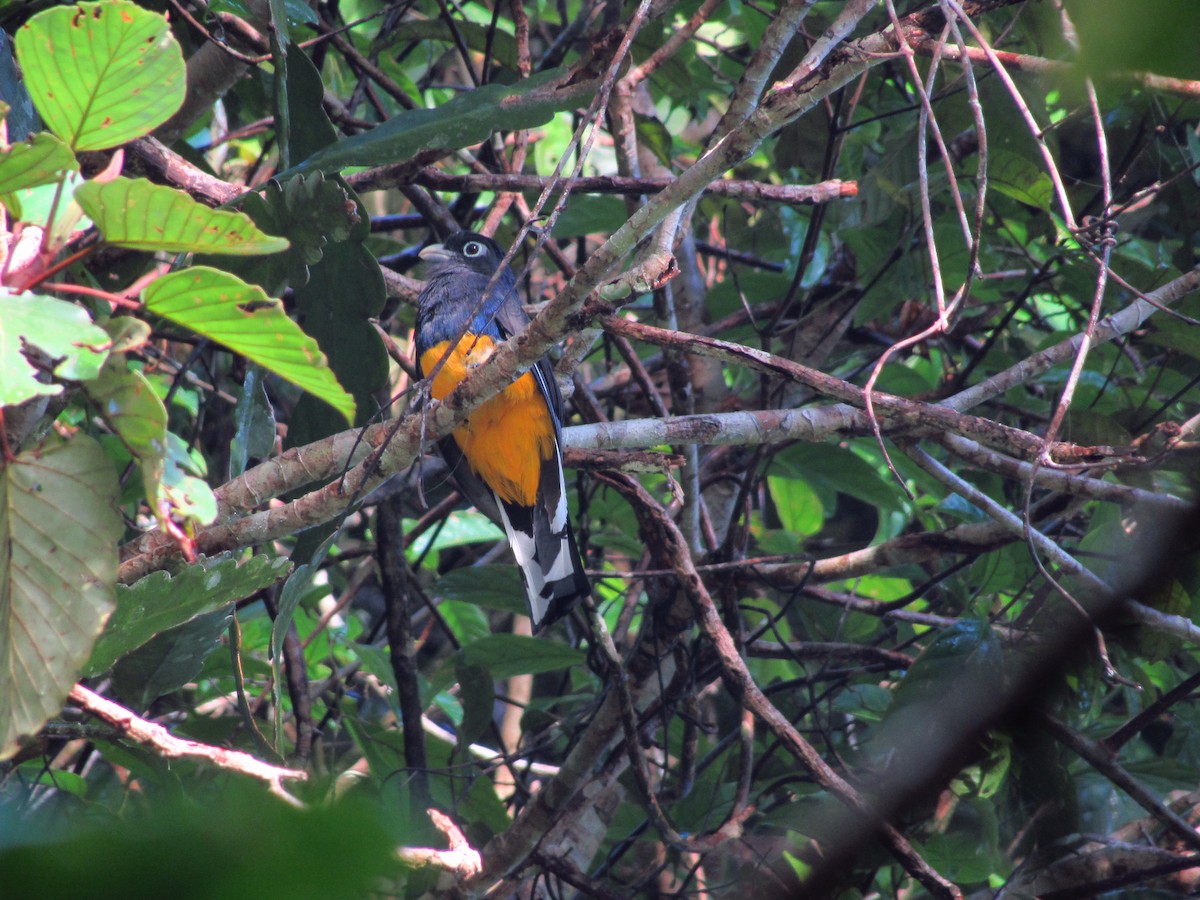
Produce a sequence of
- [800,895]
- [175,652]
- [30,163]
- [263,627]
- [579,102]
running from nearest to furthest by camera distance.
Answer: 1. [800,895]
2. [30,163]
3. [175,652]
4. [579,102]
5. [263,627]

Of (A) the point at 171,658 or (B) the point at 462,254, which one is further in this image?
(B) the point at 462,254

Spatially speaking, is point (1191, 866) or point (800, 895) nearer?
point (800, 895)

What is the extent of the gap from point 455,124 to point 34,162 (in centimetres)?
134

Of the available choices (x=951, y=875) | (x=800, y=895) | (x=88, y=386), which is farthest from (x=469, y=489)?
(x=800, y=895)

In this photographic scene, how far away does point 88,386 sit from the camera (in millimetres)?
1414

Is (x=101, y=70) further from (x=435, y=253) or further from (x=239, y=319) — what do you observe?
(x=435, y=253)

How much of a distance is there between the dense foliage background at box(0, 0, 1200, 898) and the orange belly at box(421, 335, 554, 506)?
0.28 m

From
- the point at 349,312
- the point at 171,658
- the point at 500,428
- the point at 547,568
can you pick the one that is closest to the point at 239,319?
the point at 349,312

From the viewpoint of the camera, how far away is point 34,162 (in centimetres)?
139

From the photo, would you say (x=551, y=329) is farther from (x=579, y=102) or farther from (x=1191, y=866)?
(x=1191, y=866)

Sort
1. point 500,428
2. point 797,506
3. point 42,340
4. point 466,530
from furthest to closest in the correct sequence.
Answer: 1. point 466,530
2. point 797,506
3. point 500,428
4. point 42,340

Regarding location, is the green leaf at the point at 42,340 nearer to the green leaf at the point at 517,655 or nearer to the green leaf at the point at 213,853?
the green leaf at the point at 213,853

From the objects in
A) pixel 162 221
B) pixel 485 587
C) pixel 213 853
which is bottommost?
pixel 485 587

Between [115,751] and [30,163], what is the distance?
5.58ft
